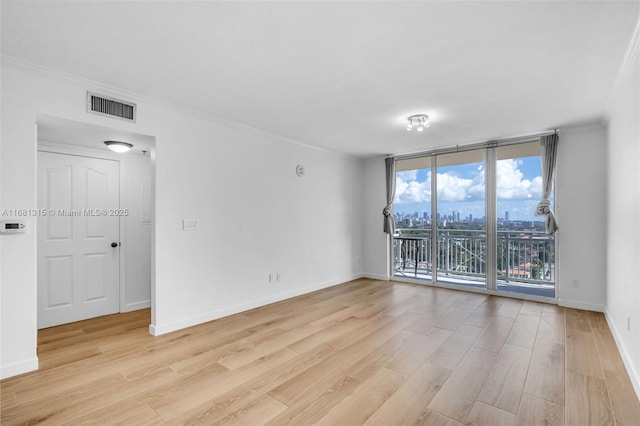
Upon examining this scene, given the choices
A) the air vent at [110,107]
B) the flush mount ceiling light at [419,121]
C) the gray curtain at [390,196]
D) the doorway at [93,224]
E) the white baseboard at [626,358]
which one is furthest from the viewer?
the gray curtain at [390,196]

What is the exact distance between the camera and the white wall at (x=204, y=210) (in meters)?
2.47

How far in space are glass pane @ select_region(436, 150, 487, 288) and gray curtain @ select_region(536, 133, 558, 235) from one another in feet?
2.78

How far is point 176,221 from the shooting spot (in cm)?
351

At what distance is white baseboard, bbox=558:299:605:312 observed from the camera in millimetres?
4109

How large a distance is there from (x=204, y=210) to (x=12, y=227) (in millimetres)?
1697

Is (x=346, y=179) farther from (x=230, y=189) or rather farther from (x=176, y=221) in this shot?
(x=176, y=221)

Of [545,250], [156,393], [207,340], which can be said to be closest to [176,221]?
[207,340]

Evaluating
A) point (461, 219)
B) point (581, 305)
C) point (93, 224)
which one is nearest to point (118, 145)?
point (93, 224)

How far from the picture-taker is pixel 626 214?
2762mm

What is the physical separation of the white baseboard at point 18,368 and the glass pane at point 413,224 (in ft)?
18.0

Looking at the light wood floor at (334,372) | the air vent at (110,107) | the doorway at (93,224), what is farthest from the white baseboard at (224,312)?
the air vent at (110,107)

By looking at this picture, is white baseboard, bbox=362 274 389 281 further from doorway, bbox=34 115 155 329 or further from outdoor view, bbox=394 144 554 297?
doorway, bbox=34 115 155 329

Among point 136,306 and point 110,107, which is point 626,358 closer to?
point 110,107

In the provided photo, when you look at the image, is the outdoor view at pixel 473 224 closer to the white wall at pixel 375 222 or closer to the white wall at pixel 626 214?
the white wall at pixel 375 222
